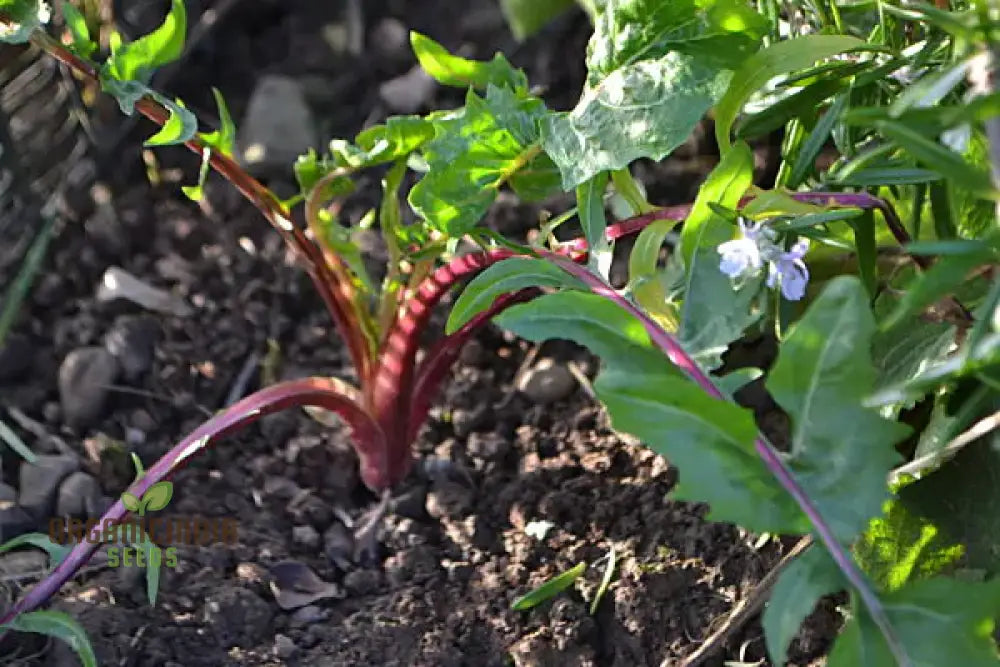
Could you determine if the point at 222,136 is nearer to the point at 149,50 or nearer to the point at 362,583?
the point at 149,50

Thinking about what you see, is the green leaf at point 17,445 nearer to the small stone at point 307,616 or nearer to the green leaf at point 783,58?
the small stone at point 307,616

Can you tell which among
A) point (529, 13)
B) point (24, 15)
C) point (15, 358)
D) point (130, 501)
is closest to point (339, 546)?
point (130, 501)

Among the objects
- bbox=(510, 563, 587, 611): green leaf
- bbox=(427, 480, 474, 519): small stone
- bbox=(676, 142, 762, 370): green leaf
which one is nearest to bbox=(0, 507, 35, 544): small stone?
bbox=(427, 480, 474, 519): small stone

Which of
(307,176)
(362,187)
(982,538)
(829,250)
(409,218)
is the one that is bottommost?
(982,538)

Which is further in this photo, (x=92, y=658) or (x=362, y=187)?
(x=362, y=187)

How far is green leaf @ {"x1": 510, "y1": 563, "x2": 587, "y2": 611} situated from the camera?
3.82ft

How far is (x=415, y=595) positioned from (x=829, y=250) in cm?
56

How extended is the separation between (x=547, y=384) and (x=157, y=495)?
51 cm

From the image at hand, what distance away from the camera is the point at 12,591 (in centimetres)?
121

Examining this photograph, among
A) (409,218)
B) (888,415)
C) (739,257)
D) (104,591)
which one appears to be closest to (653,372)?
(739,257)

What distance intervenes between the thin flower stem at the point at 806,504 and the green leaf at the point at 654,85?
0.18 m

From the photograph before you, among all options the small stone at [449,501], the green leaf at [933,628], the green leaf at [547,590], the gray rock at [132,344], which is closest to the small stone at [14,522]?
the gray rock at [132,344]

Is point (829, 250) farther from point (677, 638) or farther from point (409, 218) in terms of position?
point (409, 218)

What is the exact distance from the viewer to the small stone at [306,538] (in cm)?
133
